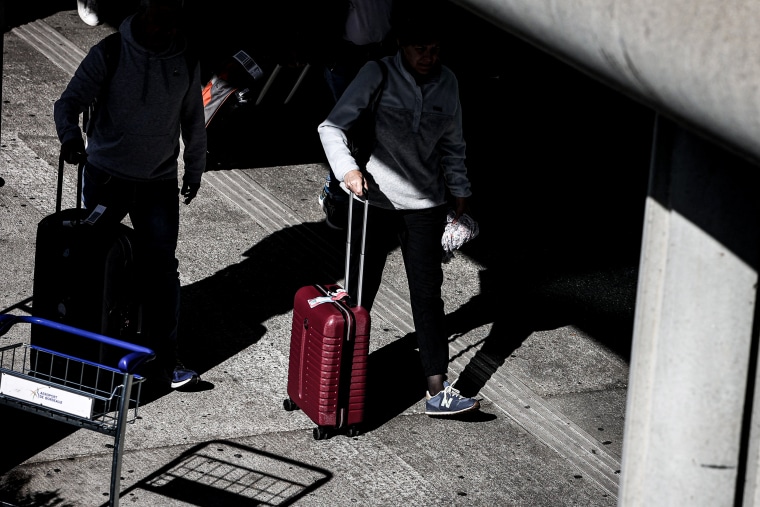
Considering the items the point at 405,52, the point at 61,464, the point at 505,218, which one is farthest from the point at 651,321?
the point at 505,218

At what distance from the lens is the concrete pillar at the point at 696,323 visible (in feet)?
10.4

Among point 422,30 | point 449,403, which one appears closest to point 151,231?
point 422,30

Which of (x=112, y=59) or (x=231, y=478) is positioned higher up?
(x=112, y=59)

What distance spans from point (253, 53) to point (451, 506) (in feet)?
17.3

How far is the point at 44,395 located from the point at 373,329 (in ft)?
9.79

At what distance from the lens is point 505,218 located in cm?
854

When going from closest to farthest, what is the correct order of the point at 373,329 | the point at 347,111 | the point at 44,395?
the point at 44,395, the point at 347,111, the point at 373,329

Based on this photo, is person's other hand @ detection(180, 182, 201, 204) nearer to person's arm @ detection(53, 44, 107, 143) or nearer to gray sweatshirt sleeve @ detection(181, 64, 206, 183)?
gray sweatshirt sleeve @ detection(181, 64, 206, 183)

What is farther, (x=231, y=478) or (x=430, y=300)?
(x=430, y=300)

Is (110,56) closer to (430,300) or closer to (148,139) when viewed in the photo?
(148,139)

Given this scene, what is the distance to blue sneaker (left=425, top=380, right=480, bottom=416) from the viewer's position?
5.84m

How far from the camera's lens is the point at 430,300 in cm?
577

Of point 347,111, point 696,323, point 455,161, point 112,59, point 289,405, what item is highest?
point 696,323

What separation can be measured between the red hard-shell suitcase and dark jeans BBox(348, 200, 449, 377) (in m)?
0.12
